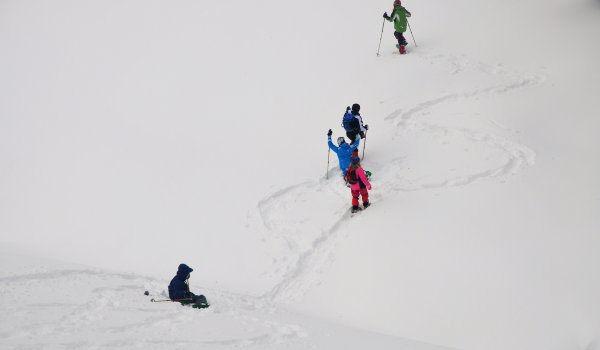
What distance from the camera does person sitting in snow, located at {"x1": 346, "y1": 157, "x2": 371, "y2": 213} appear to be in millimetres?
A: 9148

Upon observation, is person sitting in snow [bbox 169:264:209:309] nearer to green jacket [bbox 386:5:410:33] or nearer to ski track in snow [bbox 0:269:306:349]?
ski track in snow [bbox 0:269:306:349]

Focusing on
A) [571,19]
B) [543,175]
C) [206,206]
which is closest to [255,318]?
[206,206]

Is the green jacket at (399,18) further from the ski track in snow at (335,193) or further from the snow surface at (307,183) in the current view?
the ski track in snow at (335,193)

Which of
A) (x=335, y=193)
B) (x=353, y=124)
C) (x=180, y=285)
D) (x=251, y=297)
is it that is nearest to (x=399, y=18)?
(x=353, y=124)

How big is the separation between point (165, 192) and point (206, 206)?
47.2 inches

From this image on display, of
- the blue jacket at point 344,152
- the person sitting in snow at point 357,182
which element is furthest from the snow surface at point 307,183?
the blue jacket at point 344,152

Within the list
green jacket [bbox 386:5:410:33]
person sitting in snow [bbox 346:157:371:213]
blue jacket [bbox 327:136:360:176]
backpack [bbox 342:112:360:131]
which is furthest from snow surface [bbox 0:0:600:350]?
green jacket [bbox 386:5:410:33]

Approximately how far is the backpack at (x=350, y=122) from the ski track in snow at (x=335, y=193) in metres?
1.03

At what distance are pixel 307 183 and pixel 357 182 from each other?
5.30ft

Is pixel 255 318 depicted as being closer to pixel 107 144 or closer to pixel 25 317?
pixel 25 317

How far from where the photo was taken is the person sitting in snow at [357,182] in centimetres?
915

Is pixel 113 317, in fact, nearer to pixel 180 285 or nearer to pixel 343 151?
pixel 180 285

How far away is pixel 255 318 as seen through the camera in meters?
6.96

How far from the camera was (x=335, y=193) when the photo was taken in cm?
1021
